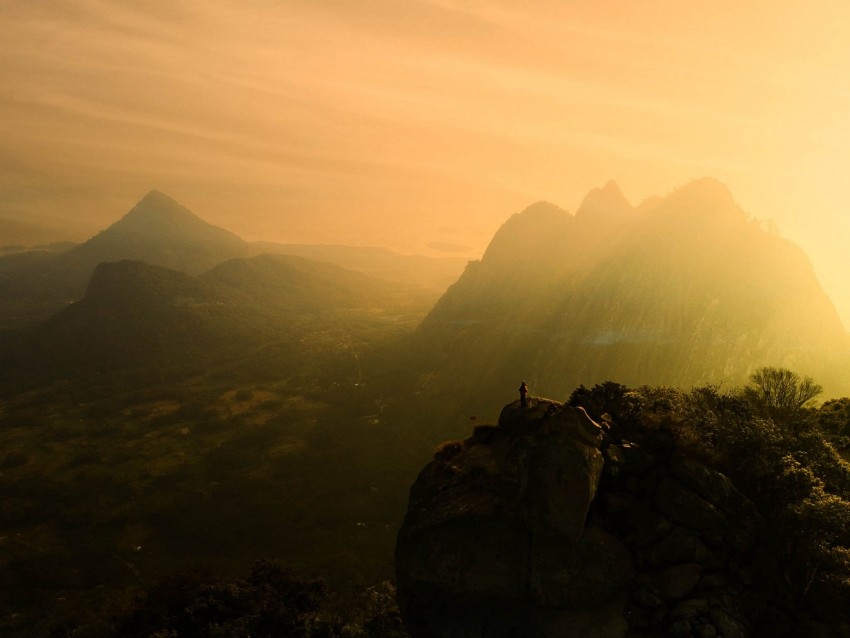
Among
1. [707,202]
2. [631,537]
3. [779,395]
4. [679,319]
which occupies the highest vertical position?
[707,202]

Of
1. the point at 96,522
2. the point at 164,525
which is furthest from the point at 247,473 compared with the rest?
the point at 96,522

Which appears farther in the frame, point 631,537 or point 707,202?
point 707,202

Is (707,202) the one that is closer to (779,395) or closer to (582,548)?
(779,395)

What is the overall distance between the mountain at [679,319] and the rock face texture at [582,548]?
132662 millimetres

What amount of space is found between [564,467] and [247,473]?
406 ft

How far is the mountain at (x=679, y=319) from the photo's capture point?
151 meters

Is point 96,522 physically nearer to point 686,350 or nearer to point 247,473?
point 247,473

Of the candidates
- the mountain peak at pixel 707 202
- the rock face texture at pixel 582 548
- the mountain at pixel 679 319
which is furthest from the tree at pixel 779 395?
the mountain peak at pixel 707 202

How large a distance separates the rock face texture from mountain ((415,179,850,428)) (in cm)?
13266

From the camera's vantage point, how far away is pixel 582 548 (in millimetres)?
31250

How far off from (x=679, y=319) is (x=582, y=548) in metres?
152

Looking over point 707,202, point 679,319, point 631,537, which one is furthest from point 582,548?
point 707,202

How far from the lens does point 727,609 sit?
28.0 metres

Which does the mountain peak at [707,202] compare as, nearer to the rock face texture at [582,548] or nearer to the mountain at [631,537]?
the mountain at [631,537]
